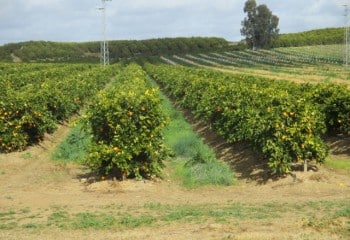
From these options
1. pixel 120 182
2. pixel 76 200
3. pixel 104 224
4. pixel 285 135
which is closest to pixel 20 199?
pixel 76 200

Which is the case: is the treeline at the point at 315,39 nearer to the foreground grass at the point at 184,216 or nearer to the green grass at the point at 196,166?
the green grass at the point at 196,166

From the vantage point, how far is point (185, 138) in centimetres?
1644

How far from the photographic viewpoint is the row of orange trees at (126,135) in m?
11.0

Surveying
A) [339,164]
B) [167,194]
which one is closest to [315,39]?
[339,164]

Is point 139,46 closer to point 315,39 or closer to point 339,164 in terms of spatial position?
point 315,39

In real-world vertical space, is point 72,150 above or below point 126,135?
below

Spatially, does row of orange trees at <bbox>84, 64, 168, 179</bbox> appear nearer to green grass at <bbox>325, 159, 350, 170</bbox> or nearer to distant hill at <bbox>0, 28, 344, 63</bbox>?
green grass at <bbox>325, 159, 350, 170</bbox>

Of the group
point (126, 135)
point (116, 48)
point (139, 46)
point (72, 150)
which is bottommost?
point (116, 48)

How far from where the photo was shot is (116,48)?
4700 inches

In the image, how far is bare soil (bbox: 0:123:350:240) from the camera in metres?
7.12

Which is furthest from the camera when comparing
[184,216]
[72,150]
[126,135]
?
[72,150]

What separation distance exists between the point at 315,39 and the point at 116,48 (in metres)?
44.3

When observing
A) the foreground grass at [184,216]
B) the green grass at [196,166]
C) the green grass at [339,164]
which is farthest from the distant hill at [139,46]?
the foreground grass at [184,216]

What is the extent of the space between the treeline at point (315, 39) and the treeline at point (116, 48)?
551 inches
